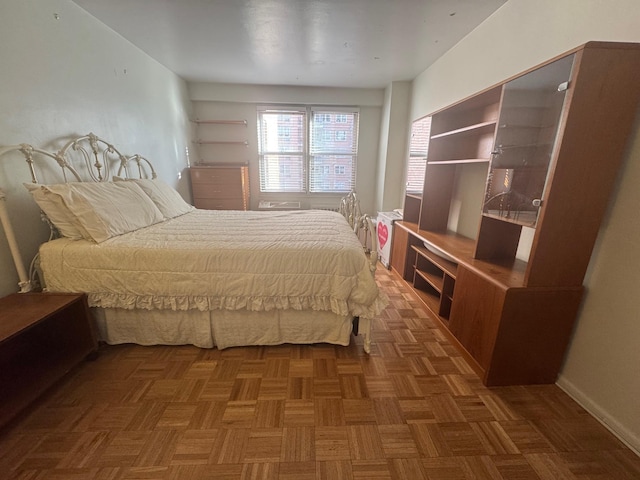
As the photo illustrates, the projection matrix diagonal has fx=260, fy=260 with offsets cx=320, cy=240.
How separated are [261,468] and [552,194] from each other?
1.86 meters

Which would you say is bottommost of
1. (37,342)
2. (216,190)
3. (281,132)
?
(37,342)

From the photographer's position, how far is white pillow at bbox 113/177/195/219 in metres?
2.46

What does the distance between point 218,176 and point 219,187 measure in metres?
0.16

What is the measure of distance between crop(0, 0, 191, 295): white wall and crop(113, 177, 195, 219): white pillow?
0.42 m

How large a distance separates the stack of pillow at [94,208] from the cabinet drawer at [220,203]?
1.79 m

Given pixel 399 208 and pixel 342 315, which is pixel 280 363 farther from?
pixel 399 208

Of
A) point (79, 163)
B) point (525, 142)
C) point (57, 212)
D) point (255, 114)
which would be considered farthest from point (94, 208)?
point (255, 114)

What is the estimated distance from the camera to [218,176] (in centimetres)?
394

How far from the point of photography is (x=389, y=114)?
12.5 feet

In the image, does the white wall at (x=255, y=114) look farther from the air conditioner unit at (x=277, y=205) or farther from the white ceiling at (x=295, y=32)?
the white ceiling at (x=295, y=32)

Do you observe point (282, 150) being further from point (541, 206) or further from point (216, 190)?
point (541, 206)

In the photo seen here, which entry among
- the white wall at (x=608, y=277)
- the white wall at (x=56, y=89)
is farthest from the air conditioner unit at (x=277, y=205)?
the white wall at (x=608, y=277)

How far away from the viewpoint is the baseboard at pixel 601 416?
1221mm

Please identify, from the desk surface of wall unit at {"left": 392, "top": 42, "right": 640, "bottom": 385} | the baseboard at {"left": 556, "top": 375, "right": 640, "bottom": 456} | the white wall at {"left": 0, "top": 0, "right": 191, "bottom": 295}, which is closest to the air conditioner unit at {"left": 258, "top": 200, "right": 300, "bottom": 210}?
the white wall at {"left": 0, "top": 0, "right": 191, "bottom": 295}
